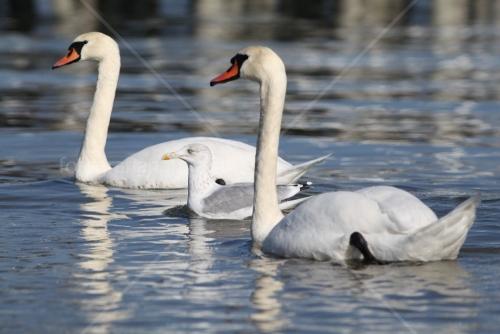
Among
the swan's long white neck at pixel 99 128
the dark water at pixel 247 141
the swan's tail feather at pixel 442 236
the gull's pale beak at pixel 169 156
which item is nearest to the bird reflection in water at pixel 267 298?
the dark water at pixel 247 141

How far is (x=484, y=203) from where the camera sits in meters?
13.0

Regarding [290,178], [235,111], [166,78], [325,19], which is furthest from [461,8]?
[290,178]

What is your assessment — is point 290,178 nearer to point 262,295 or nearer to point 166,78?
point 262,295

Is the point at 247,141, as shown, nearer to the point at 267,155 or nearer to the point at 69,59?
the point at 69,59

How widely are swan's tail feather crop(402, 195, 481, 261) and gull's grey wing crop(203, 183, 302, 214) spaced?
2742 mm

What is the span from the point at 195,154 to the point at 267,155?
1.97 m

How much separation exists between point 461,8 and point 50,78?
19346 mm

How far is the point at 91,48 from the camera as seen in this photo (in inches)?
621

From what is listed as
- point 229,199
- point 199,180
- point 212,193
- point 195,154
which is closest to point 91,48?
point 195,154

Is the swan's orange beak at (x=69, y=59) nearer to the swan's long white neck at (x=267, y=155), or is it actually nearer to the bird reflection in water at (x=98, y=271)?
the bird reflection in water at (x=98, y=271)

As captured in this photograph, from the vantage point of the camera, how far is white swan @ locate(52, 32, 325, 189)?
13.9 m

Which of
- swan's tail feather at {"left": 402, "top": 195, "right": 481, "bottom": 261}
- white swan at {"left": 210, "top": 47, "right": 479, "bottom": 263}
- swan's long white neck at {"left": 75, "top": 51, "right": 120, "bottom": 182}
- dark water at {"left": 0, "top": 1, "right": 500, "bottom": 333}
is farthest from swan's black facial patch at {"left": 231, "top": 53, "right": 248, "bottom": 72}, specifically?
swan's long white neck at {"left": 75, "top": 51, "right": 120, "bottom": 182}

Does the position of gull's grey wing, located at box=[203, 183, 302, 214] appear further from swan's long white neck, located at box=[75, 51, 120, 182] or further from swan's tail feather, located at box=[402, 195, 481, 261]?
swan's tail feather, located at box=[402, 195, 481, 261]

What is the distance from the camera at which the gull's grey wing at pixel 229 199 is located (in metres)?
12.5
